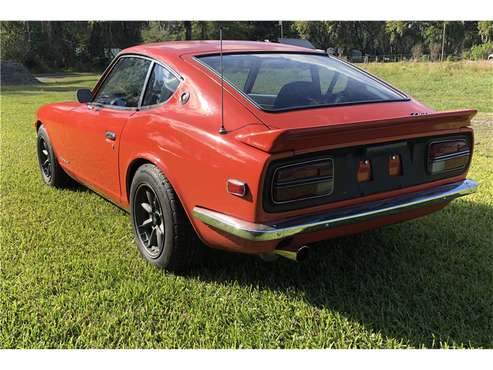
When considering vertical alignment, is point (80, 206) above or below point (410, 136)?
below

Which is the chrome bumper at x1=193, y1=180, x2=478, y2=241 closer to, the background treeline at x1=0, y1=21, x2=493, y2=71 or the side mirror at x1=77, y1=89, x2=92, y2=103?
the side mirror at x1=77, y1=89, x2=92, y2=103

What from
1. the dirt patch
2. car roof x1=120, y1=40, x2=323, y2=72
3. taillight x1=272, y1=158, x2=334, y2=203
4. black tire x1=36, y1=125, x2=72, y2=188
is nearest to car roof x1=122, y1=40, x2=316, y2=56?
car roof x1=120, y1=40, x2=323, y2=72

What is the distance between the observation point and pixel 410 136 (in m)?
2.82

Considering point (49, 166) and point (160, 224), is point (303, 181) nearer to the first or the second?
point (160, 224)

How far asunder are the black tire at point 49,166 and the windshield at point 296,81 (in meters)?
2.41

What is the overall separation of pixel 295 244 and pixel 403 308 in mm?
752

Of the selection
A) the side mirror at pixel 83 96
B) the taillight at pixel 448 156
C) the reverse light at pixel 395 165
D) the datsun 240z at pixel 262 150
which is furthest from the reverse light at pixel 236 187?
the side mirror at pixel 83 96

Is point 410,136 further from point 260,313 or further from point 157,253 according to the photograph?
point 157,253

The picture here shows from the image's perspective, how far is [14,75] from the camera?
2786cm

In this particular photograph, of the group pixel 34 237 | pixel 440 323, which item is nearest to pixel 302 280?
pixel 440 323

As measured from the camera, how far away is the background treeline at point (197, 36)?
44375 millimetres

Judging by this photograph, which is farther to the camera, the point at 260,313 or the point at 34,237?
the point at 34,237

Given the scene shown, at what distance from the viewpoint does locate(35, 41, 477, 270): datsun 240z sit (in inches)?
98.7

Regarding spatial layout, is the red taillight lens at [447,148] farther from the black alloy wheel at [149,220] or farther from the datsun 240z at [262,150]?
the black alloy wheel at [149,220]
